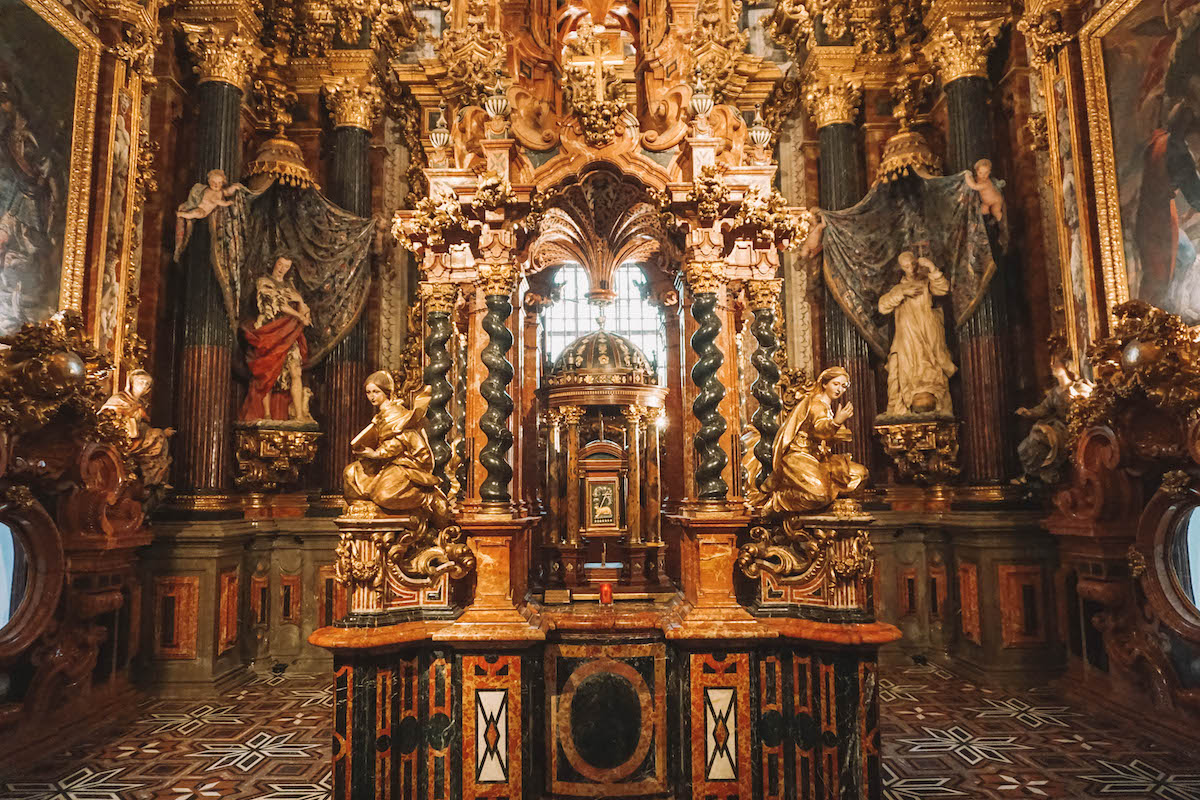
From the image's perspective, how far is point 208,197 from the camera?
7.38 m

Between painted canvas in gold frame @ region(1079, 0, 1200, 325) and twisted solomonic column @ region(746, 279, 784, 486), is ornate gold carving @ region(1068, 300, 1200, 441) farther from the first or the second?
twisted solomonic column @ region(746, 279, 784, 486)

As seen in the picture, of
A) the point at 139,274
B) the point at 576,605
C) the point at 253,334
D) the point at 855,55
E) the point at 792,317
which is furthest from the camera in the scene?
the point at 792,317

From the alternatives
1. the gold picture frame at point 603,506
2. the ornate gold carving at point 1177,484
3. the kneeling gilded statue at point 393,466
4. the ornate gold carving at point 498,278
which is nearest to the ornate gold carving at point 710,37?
the ornate gold carving at point 498,278

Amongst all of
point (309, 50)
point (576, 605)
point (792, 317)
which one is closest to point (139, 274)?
point (309, 50)

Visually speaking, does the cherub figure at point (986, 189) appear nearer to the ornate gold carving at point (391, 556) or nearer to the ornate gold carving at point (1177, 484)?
the ornate gold carving at point (1177, 484)

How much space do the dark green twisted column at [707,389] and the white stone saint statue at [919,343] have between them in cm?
407

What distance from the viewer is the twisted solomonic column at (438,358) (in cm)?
→ 491

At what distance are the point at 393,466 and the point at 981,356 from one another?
6.02 metres

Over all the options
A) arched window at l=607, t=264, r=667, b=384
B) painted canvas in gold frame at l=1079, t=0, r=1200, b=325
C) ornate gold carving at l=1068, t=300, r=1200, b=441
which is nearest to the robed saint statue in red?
arched window at l=607, t=264, r=667, b=384

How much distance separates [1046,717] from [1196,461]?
2.33 meters

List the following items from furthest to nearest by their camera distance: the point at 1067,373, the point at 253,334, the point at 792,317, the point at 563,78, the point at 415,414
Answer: the point at 792,317
the point at 253,334
the point at 1067,373
the point at 563,78
the point at 415,414

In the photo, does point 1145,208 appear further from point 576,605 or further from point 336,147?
point 336,147

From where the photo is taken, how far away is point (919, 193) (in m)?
8.19

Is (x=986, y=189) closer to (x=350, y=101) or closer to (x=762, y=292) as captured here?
(x=762, y=292)
